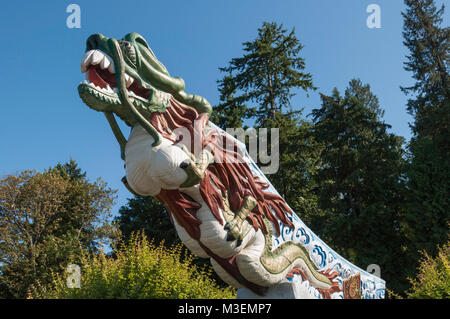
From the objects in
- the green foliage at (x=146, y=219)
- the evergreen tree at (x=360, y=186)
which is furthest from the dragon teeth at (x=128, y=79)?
the green foliage at (x=146, y=219)

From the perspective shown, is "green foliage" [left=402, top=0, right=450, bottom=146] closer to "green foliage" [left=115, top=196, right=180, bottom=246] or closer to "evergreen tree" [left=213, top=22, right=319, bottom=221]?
"evergreen tree" [left=213, top=22, right=319, bottom=221]

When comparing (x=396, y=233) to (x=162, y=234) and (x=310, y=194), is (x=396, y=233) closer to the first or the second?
(x=310, y=194)

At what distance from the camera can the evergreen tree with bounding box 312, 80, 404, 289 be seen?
1231cm

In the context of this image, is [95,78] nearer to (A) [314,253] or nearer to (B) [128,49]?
(B) [128,49]

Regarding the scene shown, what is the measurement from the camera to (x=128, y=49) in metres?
3.99

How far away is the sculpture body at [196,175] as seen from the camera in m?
3.88

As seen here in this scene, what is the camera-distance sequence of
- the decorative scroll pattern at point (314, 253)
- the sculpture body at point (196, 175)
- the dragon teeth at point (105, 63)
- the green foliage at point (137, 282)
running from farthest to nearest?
the green foliage at point (137, 282) < the decorative scroll pattern at point (314, 253) < the sculpture body at point (196, 175) < the dragon teeth at point (105, 63)

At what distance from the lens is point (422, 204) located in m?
11.7

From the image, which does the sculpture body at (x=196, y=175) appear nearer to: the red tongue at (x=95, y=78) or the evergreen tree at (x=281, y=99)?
the red tongue at (x=95, y=78)

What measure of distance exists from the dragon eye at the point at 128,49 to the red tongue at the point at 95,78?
0.41 metres

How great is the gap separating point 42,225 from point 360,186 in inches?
544

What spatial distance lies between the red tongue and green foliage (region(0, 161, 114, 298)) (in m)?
14.1

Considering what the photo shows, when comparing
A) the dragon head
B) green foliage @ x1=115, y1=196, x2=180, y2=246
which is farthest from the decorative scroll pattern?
green foliage @ x1=115, y1=196, x2=180, y2=246

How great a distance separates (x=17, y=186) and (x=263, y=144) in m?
11.3
